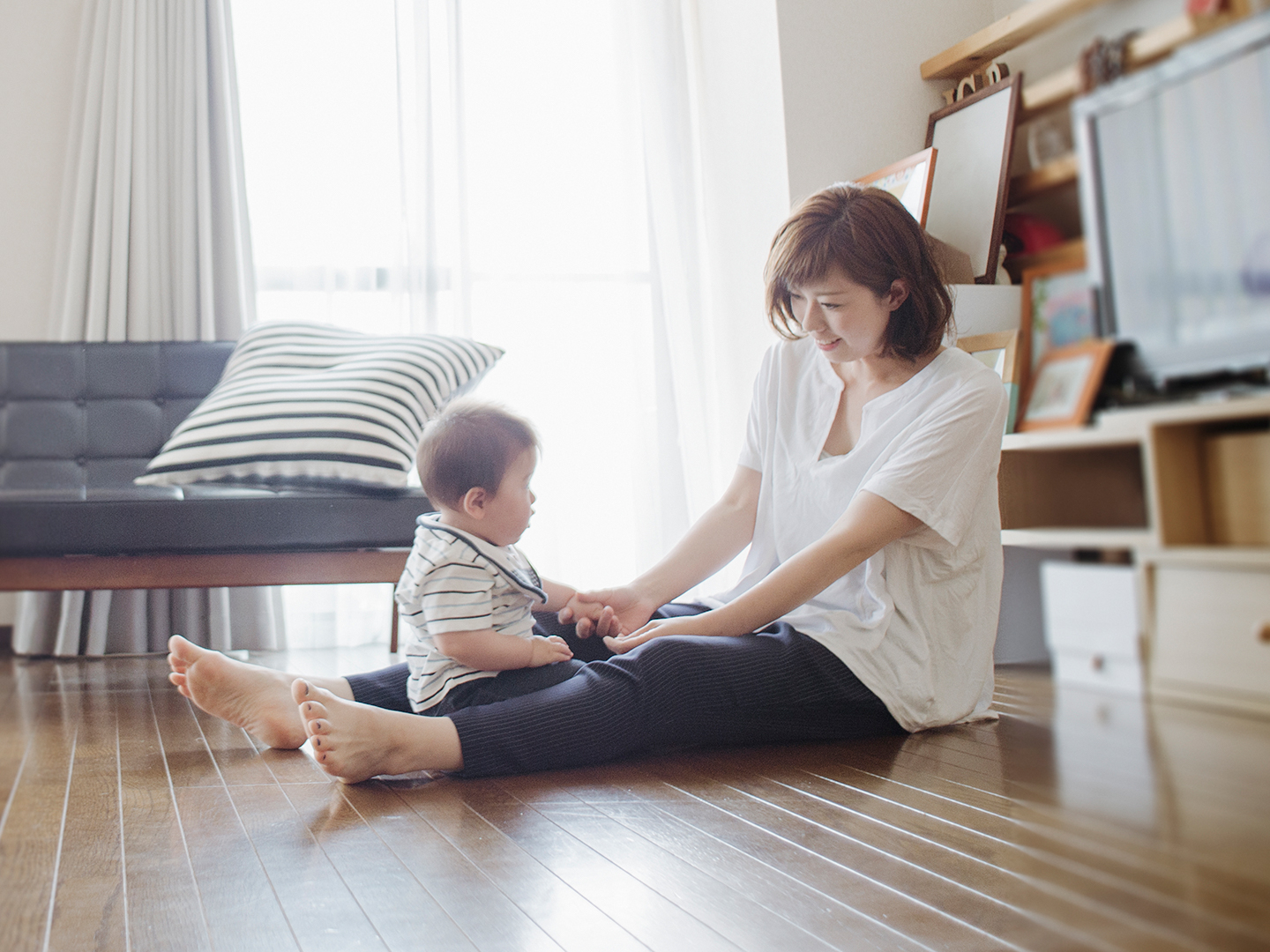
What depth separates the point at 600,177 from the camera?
9.07 ft

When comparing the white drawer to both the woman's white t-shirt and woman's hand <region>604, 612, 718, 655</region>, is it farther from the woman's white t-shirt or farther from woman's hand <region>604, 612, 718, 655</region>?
woman's hand <region>604, 612, 718, 655</region>

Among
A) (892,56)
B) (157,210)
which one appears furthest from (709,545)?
(157,210)

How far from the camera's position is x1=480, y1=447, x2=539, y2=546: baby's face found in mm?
1125

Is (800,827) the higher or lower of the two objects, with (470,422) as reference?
lower

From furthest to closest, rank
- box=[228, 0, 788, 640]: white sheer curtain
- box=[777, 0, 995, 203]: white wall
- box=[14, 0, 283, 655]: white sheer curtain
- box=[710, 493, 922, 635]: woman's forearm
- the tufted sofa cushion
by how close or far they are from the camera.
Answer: box=[228, 0, 788, 640]: white sheer curtain < box=[14, 0, 283, 655]: white sheer curtain < the tufted sofa cushion < box=[710, 493, 922, 635]: woman's forearm < box=[777, 0, 995, 203]: white wall

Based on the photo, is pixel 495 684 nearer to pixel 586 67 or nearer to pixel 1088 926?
pixel 1088 926

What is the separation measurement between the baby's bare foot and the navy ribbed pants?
24 cm

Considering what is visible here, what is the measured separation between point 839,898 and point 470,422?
2.13 ft

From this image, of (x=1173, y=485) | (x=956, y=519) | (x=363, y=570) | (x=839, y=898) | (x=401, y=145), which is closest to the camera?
(x=1173, y=485)

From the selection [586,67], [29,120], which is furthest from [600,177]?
[29,120]

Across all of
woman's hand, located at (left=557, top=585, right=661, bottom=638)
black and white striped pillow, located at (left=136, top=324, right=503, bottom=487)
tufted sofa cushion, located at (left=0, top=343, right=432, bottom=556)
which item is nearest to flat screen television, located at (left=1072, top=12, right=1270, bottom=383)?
tufted sofa cushion, located at (left=0, top=343, right=432, bottom=556)

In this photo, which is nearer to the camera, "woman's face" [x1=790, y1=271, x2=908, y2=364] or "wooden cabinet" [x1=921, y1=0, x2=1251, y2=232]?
"wooden cabinet" [x1=921, y1=0, x2=1251, y2=232]

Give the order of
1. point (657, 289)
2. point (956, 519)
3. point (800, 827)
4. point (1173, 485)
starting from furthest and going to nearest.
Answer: point (657, 289)
point (956, 519)
point (800, 827)
point (1173, 485)

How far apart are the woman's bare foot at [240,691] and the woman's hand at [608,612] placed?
35 centimetres
